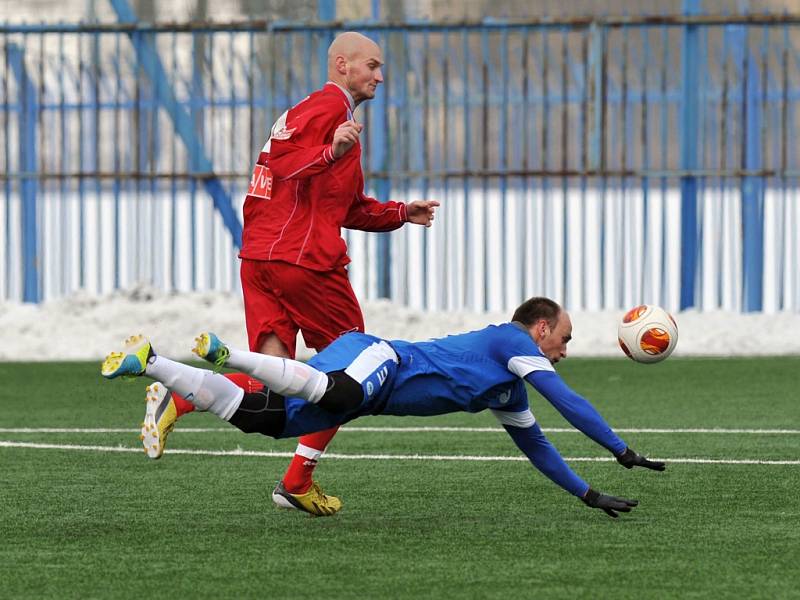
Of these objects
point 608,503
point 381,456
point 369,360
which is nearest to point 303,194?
point 369,360

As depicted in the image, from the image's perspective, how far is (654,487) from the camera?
8.10m

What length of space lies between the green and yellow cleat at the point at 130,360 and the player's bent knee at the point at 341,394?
2.27 ft

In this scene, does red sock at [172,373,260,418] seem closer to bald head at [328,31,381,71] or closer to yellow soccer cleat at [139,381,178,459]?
yellow soccer cleat at [139,381,178,459]

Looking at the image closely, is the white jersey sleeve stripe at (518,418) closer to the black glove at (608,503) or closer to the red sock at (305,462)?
the black glove at (608,503)

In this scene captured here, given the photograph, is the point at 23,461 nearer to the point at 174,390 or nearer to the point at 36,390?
the point at 174,390

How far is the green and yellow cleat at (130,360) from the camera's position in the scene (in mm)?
6375

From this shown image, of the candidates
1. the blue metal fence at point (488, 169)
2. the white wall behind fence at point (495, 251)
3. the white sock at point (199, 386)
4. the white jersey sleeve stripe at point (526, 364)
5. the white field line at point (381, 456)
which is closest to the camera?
the white sock at point (199, 386)

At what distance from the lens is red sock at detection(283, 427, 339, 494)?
736cm

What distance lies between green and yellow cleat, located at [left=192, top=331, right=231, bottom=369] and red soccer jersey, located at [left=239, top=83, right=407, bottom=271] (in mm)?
1228

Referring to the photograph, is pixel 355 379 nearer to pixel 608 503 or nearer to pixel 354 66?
pixel 608 503

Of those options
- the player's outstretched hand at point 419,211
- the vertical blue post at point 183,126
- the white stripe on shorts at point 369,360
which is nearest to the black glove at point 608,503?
the white stripe on shorts at point 369,360

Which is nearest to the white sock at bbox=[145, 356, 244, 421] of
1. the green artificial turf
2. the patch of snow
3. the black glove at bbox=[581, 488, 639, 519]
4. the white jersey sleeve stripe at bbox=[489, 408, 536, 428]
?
the green artificial turf

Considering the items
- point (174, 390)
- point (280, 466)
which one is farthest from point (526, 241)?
point (174, 390)

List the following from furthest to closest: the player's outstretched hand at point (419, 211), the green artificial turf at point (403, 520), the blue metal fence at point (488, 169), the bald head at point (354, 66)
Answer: the blue metal fence at point (488, 169)
the player's outstretched hand at point (419, 211)
the bald head at point (354, 66)
the green artificial turf at point (403, 520)
